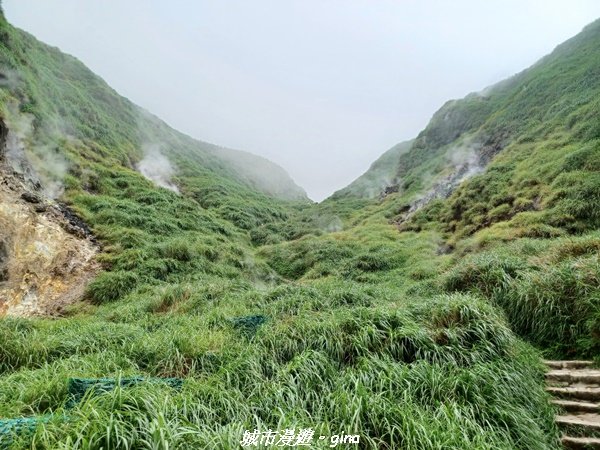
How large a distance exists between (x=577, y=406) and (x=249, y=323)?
17.6ft

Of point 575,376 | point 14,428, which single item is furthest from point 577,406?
point 14,428

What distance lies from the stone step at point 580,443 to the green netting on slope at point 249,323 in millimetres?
4791

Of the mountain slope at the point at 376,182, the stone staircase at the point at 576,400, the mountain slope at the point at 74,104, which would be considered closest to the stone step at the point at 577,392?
the stone staircase at the point at 576,400

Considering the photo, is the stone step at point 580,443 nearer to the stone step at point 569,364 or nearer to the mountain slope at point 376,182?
the stone step at point 569,364

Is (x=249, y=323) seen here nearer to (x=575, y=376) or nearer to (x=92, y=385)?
(x=92, y=385)

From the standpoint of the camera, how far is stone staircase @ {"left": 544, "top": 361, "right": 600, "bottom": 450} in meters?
3.82

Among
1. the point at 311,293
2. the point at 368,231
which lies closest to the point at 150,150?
the point at 368,231

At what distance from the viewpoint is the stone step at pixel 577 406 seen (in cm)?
419

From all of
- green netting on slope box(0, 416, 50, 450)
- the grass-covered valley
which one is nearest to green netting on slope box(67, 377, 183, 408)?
the grass-covered valley

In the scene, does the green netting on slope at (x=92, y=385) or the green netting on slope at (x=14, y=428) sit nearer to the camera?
the green netting on slope at (x=14, y=428)

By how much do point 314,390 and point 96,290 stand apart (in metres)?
11.3

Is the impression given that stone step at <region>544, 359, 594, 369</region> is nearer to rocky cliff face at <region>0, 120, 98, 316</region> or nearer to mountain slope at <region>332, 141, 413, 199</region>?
rocky cliff face at <region>0, 120, 98, 316</region>

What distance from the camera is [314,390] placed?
421cm

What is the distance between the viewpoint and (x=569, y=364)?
5.18 m
